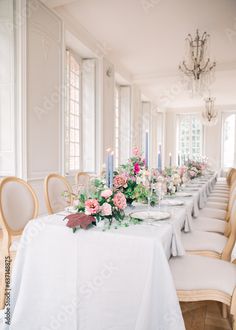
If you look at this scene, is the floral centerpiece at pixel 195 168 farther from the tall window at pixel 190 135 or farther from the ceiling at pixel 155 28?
the tall window at pixel 190 135

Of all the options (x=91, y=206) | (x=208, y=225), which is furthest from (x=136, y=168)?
(x=208, y=225)

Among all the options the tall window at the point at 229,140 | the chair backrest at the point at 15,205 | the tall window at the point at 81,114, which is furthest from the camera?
the tall window at the point at 229,140

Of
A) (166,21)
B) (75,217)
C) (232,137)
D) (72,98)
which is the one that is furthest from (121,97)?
(75,217)

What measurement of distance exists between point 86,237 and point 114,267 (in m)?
0.20

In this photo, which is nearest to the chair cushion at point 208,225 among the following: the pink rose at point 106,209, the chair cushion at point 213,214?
the chair cushion at point 213,214

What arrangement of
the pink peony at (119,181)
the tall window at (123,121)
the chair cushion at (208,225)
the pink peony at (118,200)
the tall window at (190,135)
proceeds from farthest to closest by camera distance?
the tall window at (190,135) < the tall window at (123,121) < the chair cushion at (208,225) < the pink peony at (119,181) < the pink peony at (118,200)

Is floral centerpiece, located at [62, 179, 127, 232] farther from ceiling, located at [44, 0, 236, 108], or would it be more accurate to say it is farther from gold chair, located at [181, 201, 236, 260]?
ceiling, located at [44, 0, 236, 108]

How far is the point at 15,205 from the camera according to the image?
210 cm

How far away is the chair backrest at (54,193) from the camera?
7.81ft

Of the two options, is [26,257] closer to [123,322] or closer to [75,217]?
[75,217]

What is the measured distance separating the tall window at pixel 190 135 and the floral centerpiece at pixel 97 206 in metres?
10.5

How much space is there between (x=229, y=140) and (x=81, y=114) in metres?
7.82

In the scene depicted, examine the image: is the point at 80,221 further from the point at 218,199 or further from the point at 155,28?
the point at 155,28

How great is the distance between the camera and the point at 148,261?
1259 mm
